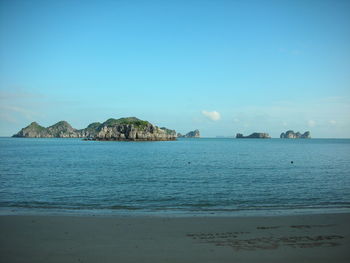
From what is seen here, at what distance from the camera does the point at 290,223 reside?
1490cm

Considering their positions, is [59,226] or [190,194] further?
[190,194]

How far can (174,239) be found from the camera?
12.1 m

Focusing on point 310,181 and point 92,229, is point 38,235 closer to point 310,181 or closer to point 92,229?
point 92,229

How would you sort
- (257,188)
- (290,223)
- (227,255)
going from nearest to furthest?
(227,255), (290,223), (257,188)

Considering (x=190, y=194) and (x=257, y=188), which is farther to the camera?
(x=257, y=188)

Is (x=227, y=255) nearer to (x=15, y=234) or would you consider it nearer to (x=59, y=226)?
(x=59, y=226)

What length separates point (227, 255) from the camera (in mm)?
9969

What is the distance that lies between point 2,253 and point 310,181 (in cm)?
3315

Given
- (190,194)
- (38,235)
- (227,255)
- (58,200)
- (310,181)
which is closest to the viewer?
(227,255)

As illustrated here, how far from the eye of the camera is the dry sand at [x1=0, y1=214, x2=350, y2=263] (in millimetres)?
9914

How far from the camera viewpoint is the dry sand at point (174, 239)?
32.5 ft

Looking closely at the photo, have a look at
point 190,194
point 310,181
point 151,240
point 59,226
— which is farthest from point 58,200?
point 310,181

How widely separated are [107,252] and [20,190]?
70.0ft

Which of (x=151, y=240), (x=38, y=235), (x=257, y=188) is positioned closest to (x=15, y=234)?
(x=38, y=235)
